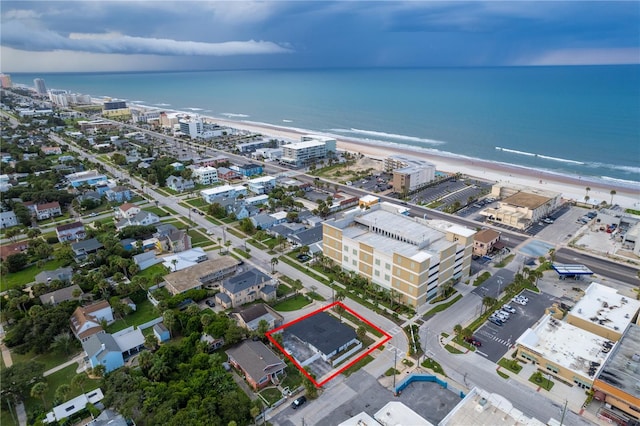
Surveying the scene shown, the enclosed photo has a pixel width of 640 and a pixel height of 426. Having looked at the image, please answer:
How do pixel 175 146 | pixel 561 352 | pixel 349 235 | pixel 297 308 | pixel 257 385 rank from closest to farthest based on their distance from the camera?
pixel 257 385 < pixel 561 352 < pixel 297 308 < pixel 349 235 < pixel 175 146

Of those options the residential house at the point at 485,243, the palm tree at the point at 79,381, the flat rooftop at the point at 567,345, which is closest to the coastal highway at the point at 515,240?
the residential house at the point at 485,243

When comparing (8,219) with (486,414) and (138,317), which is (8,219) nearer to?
(138,317)

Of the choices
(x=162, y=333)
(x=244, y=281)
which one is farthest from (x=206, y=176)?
(x=162, y=333)

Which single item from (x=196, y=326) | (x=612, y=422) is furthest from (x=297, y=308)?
(x=612, y=422)

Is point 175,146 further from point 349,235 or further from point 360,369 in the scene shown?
point 360,369

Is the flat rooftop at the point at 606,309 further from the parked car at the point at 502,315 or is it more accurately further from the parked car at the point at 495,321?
the parked car at the point at 495,321

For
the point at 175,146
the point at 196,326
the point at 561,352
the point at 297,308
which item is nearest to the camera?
the point at 561,352

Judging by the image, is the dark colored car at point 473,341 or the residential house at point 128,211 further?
the residential house at point 128,211
